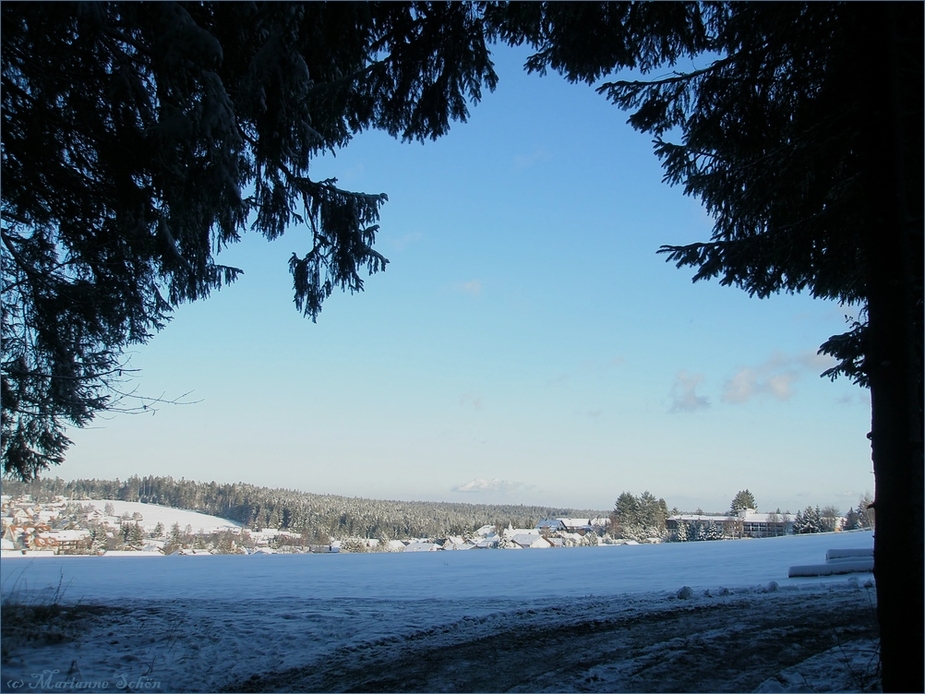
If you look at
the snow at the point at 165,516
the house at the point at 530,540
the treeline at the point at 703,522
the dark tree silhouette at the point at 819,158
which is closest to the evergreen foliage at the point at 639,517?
the treeline at the point at 703,522

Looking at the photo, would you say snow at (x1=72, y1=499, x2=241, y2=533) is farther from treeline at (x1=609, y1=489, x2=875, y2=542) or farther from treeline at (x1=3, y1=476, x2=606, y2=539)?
treeline at (x1=609, y1=489, x2=875, y2=542)

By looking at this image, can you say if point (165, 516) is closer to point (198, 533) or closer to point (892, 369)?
point (198, 533)

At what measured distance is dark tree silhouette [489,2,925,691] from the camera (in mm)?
3363

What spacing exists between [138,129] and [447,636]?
4.98 m

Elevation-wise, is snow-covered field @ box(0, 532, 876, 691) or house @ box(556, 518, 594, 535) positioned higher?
snow-covered field @ box(0, 532, 876, 691)

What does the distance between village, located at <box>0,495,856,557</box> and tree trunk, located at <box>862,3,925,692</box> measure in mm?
5827

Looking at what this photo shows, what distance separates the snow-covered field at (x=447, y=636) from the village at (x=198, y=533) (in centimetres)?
50

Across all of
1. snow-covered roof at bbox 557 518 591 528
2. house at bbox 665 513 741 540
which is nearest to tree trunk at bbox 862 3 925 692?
snow-covered roof at bbox 557 518 591 528

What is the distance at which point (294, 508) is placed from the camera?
22234 mm

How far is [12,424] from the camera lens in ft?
16.2

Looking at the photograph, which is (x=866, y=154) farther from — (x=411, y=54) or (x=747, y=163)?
(x=411, y=54)

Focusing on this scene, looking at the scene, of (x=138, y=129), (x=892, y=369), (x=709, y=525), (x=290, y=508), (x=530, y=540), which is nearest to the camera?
(x=892, y=369)

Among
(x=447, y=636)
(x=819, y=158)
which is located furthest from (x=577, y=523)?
(x=819, y=158)

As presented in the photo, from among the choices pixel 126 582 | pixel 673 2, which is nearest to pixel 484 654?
pixel 673 2
